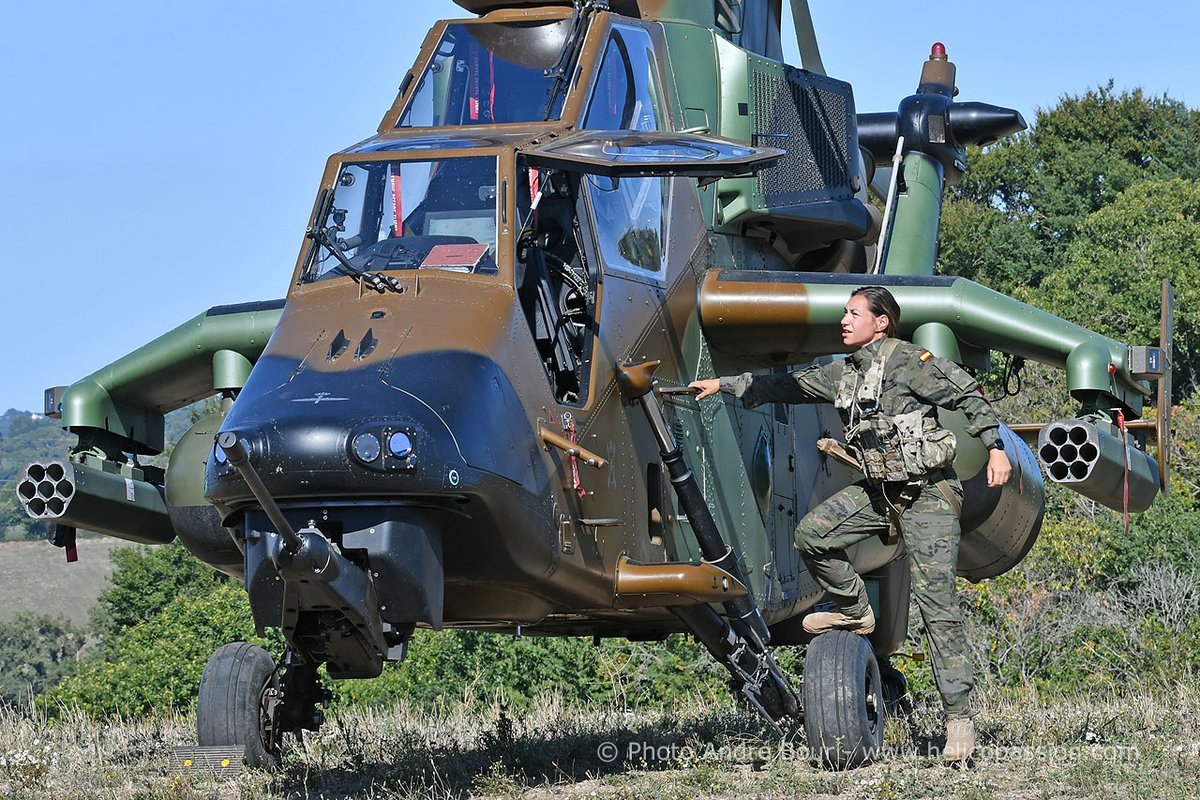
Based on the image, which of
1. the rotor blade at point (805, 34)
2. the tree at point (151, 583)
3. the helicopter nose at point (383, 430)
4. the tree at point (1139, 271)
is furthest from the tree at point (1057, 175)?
the helicopter nose at point (383, 430)

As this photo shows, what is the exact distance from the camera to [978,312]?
396 inches

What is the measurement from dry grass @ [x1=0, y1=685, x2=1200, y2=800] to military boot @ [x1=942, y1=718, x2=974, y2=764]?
88mm

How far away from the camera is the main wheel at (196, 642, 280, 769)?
8977 mm

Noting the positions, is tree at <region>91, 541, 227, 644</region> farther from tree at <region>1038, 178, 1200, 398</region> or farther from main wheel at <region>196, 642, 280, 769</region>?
main wheel at <region>196, 642, 280, 769</region>

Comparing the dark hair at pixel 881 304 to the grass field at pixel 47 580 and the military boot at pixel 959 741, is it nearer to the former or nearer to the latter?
the military boot at pixel 959 741

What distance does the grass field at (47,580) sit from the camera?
2734 inches

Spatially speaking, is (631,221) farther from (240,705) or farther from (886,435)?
(240,705)

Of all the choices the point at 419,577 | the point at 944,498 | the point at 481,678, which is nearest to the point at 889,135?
the point at 944,498

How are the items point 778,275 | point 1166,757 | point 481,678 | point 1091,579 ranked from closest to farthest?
1. point 1166,757
2. point 778,275
3. point 481,678
4. point 1091,579

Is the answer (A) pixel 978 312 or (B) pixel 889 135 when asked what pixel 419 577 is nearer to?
(A) pixel 978 312

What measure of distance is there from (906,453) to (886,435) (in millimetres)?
138

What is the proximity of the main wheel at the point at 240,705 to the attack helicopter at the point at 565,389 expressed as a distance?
0.06 ft

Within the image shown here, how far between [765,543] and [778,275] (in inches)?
60.4

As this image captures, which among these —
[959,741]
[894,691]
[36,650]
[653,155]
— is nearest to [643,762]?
[959,741]
